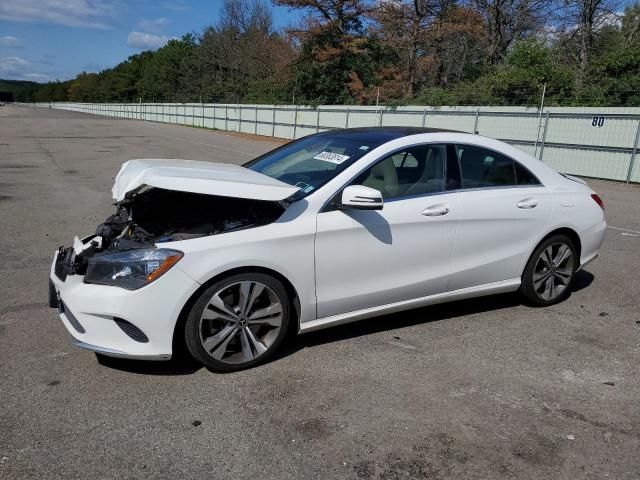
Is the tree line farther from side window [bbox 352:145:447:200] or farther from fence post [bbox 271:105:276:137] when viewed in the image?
side window [bbox 352:145:447:200]

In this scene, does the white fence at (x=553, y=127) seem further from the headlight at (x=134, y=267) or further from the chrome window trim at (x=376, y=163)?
the headlight at (x=134, y=267)

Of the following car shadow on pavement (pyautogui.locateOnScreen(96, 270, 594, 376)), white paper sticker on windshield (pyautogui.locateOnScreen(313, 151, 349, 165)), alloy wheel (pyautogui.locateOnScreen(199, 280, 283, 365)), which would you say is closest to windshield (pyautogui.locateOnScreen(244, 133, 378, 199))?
white paper sticker on windshield (pyautogui.locateOnScreen(313, 151, 349, 165))

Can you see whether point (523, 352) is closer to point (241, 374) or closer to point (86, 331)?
point (241, 374)

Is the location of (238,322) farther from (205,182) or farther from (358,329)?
(358,329)

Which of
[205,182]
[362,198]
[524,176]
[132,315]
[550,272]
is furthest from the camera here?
[550,272]

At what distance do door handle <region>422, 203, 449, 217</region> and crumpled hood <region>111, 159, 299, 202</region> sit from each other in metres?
1.08

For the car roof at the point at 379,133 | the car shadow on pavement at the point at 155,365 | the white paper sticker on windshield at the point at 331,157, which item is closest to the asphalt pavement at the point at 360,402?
the car shadow on pavement at the point at 155,365

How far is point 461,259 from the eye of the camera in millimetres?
4336

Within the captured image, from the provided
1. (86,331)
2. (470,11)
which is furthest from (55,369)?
(470,11)

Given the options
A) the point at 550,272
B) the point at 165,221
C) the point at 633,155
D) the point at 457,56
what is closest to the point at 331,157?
the point at 165,221

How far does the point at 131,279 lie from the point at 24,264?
131 inches

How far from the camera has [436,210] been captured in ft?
13.6

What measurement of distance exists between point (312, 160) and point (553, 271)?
239cm

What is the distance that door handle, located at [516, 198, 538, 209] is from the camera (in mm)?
4598
